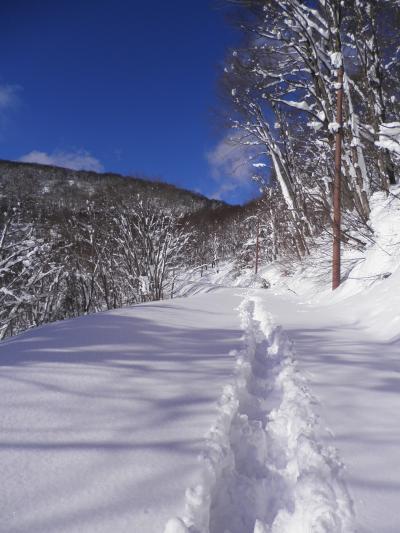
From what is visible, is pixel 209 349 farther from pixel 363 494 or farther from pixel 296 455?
pixel 363 494

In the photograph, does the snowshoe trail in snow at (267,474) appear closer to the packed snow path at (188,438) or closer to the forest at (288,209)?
the packed snow path at (188,438)

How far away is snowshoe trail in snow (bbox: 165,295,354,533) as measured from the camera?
126cm

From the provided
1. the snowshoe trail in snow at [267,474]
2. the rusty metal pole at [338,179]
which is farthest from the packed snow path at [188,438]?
the rusty metal pole at [338,179]

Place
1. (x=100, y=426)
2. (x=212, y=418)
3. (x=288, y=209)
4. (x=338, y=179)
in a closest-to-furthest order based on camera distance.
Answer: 1. (x=100, y=426)
2. (x=212, y=418)
3. (x=338, y=179)
4. (x=288, y=209)

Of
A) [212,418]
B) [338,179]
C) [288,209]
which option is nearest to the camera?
[212,418]

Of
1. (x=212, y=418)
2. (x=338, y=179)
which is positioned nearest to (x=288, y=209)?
(x=338, y=179)

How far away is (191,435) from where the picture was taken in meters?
1.65

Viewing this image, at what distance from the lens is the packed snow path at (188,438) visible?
3.88 feet

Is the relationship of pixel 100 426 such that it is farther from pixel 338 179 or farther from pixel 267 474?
pixel 338 179

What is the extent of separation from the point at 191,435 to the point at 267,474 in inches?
17.0

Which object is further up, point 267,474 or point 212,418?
point 212,418

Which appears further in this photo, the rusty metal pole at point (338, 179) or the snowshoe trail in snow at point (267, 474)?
the rusty metal pole at point (338, 179)

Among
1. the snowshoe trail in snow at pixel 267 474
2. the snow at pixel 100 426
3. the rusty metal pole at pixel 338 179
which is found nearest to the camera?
the snow at pixel 100 426

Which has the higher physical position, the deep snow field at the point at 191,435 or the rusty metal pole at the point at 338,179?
the rusty metal pole at the point at 338,179
